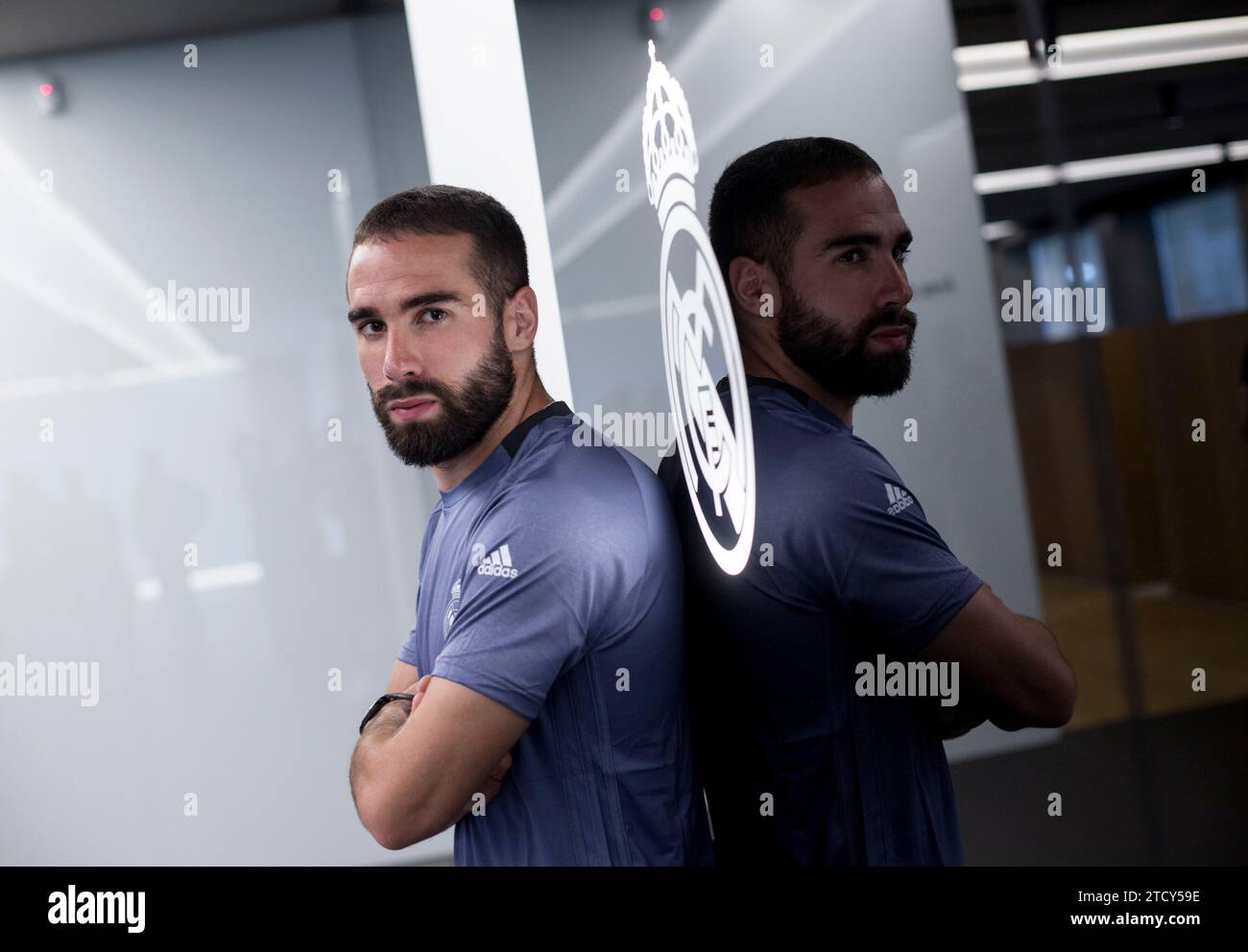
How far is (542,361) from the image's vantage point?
2.24 m

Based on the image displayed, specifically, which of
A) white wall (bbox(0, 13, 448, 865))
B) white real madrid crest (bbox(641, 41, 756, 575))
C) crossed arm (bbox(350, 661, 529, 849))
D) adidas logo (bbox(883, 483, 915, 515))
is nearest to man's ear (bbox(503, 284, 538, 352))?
white real madrid crest (bbox(641, 41, 756, 575))

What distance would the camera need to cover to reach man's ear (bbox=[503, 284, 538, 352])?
7.17 feet

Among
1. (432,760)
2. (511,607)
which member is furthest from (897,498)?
(432,760)

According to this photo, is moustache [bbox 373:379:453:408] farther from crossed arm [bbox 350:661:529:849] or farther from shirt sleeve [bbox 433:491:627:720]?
crossed arm [bbox 350:661:529:849]

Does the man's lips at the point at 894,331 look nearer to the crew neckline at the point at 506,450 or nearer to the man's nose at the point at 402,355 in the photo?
the crew neckline at the point at 506,450

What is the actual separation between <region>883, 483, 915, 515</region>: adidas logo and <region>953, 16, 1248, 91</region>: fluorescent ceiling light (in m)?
0.72

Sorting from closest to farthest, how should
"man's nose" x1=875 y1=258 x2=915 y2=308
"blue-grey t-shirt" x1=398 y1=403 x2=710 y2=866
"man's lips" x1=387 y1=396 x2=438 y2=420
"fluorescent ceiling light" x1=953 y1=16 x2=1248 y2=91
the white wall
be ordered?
"fluorescent ceiling light" x1=953 y1=16 x2=1248 y2=91, "man's nose" x1=875 y1=258 x2=915 y2=308, "blue-grey t-shirt" x1=398 y1=403 x2=710 y2=866, "man's lips" x1=387 y1=396 x2=438 y2=420, the white wall

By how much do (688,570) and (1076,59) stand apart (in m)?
1.13

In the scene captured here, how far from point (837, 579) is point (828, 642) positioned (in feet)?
0.39

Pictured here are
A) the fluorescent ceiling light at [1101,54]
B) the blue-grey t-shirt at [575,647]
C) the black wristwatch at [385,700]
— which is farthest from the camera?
the black wristwatch at [385,700]

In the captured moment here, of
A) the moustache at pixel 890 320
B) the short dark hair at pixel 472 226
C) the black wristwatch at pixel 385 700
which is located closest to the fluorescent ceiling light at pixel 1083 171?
the moustache at pixel 890 320

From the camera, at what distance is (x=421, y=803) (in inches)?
76.0

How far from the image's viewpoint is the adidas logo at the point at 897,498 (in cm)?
179
